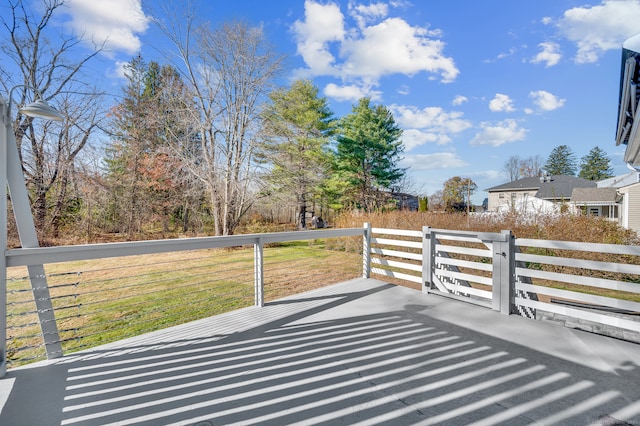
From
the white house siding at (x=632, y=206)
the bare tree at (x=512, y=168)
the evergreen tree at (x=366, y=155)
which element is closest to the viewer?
the white house siding at (x=632, y=206)

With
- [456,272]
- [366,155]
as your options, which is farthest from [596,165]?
[456,272]

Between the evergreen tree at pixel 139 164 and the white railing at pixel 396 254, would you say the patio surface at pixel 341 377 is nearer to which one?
the white railing at pixel 396 254

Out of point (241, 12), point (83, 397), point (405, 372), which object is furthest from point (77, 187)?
point (405, 372)

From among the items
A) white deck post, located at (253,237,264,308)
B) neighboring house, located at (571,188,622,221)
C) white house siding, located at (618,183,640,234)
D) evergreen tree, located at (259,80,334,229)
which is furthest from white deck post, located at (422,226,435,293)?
neighboring house, located at (571,188,622,221)

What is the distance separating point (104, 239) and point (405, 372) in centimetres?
1235

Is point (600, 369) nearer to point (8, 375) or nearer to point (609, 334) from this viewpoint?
point (609, 334)

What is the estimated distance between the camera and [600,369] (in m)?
1.98

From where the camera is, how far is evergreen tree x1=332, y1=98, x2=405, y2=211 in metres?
17.6

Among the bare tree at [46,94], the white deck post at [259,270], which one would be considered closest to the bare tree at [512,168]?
the white deck post at [259,270]

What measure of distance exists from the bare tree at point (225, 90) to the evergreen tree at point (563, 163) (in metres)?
40.8

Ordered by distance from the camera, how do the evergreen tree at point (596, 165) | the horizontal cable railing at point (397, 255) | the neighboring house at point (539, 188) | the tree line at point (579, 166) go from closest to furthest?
1. the horizontal cable railing at point (397, 255)
2. the neighboring house at point (539, 188)
3. the evergreen tree at point (596, 165)
4. the tree line at point (579, 166)

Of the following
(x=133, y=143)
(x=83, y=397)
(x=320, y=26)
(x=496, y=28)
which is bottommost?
(x=83, y=397)

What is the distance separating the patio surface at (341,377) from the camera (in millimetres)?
1552

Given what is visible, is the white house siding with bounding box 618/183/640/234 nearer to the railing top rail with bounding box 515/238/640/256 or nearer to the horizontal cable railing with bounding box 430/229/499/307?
the horizontal cable railing with bounding box 430/229/499/307
